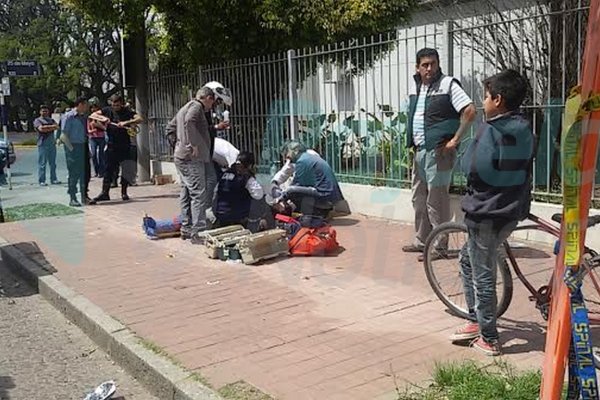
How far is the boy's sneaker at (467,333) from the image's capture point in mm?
4238

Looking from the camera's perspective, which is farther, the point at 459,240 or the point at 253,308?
the point at 253,308

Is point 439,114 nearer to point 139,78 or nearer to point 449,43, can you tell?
point 449,43

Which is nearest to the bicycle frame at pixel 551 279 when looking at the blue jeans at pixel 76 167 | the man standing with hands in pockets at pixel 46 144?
the blue jeans at pixel 76 167

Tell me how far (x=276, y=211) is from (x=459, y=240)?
3409 millimetres

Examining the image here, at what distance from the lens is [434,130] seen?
6.30m

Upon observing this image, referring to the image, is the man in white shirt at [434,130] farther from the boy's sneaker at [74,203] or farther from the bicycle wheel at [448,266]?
the boy's sneaker at [74,203]

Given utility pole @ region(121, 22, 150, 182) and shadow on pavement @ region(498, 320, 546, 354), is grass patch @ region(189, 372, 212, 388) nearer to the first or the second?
shadow on pavement @ region(498, 320, 546, 354)

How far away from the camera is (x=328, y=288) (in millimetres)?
5742

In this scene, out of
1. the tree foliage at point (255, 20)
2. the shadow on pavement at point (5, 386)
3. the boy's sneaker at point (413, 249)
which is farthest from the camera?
the tree foliage at point (255, 20)

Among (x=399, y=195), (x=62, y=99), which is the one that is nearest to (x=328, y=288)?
(x=399, y=195)

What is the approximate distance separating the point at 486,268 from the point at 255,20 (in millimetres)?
8344

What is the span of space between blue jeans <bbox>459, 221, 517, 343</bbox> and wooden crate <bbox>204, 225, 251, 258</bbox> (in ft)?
10.7

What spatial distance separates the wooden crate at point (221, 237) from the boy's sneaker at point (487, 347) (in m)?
3.29

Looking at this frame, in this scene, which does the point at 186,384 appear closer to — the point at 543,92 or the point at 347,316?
the point at 347,316
